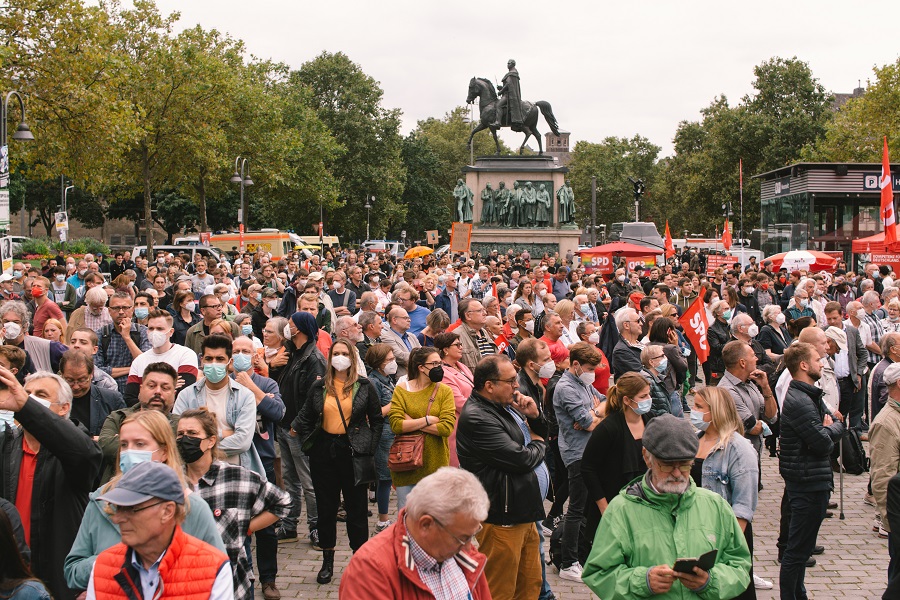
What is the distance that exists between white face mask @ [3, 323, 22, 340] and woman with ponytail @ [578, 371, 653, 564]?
4.88m

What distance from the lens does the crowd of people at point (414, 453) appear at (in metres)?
3.30

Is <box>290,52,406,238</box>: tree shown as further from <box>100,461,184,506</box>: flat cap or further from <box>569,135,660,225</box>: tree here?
<box>100,461,184,506</box>: flat cap

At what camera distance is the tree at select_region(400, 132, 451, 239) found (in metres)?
84.0

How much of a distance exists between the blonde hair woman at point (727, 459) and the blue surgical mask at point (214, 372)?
2.91 metres

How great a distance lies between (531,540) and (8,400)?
287 centimetres

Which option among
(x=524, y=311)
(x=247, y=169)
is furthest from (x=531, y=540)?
(x=247, y=169)

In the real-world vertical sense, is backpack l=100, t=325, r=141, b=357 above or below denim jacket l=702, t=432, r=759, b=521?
above

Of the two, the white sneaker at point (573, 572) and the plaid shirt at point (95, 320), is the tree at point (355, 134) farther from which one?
the white sneaker at point (573, 572)

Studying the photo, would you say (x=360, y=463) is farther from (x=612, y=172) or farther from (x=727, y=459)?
(x=612, y=172)

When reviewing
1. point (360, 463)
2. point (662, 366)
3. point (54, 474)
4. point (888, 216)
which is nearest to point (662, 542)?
point (54, 474)

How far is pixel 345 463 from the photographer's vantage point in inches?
269

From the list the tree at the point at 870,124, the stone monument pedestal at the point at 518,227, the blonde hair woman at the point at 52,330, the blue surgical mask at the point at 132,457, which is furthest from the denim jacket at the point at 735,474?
the tree at the point at 870,124

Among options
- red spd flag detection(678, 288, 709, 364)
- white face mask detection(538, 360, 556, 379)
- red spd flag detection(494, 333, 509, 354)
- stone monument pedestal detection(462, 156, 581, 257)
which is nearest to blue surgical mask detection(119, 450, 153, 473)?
white face mask detection(538, 360, 556, 379)

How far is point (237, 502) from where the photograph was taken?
15.0 ft
